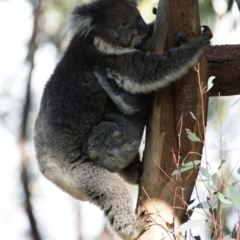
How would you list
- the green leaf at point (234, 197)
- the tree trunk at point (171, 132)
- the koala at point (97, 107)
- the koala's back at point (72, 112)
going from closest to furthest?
the green leaf at point (234, 197)
the tree trunk at point (171, 132)
the koala at point (97, 107)
the koala's back at point (72, 112)

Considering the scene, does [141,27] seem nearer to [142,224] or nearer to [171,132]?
[171,132]

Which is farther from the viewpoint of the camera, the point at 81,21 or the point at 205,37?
the point at 81,21

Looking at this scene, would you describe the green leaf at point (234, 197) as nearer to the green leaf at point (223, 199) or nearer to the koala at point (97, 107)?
the green leaf at point (223, 199)

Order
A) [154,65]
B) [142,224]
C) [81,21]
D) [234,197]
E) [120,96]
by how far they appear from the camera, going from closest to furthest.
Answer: [234,197], [142,224], [154,65], [120,96], [81,21]

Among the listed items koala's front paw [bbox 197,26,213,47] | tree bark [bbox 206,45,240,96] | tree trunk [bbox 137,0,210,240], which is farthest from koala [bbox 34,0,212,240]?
tree bark [bbox 206,45,240,96]

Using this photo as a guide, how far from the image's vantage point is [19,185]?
671 cm

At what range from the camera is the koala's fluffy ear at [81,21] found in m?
3.54

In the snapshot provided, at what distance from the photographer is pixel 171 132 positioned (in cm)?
318

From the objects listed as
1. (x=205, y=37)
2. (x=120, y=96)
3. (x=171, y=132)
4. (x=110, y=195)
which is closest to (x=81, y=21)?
(x=120, y=96)

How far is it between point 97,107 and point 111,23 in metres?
0.56

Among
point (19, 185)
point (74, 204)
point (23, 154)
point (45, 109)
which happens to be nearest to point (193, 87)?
point (45, 109)

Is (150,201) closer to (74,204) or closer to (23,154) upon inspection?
(23,154)

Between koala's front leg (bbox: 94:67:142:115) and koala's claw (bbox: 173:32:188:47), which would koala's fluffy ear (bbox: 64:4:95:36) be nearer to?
koala's front leg (bbox: 94:67:142:115)

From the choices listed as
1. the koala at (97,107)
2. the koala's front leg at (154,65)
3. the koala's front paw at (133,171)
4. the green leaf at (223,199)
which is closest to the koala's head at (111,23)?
the koala at (97,107)
